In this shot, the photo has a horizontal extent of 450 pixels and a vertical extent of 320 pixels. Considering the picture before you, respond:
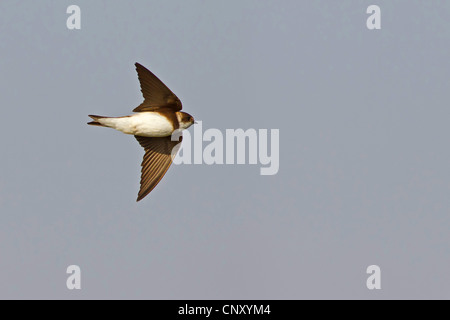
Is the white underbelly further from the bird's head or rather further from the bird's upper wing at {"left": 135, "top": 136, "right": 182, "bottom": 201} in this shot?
the bird's upper wing at {"left": 135, "top": 136, "right": 182, "bottom": 201}

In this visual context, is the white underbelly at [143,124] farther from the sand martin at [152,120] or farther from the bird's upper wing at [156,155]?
the bird's upper wing at [156,155]

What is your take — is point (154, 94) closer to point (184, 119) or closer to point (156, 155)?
point (184, 119)

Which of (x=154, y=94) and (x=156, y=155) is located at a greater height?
(x=154, y=94)

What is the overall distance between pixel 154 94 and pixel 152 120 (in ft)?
0.89

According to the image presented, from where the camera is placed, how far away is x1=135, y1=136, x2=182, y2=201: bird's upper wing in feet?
33.8

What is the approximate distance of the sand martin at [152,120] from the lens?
9.70m

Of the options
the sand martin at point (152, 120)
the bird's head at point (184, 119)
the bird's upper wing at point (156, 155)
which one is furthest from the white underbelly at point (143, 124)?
the bird's upper wing at point (156, 155)

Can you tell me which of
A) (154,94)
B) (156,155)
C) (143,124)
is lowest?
(156,155)

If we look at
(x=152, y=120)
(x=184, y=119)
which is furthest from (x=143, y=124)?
(x=184, y=119)

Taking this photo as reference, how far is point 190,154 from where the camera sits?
34.0ft

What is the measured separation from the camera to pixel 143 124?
978 centimetres

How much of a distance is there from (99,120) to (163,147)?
1031mm

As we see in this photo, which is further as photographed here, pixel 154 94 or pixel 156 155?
pixel 156 155

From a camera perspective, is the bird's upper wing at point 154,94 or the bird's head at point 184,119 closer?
the bird's upper wing at point 154,94
